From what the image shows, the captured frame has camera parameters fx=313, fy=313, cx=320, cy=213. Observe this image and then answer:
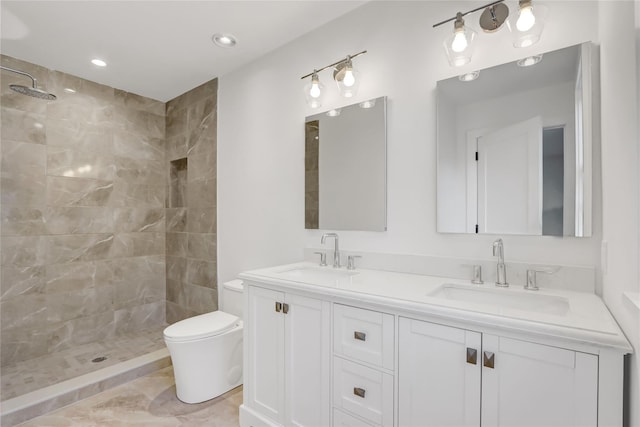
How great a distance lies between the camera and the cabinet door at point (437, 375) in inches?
42.0

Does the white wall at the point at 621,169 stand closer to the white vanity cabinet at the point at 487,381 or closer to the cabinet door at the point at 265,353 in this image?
the white vanity cabinet at the point at 487,381

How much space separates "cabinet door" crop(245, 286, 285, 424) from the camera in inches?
64.3

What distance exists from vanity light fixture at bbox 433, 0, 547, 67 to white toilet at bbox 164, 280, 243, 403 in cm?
215

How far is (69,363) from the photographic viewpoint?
2.57 m

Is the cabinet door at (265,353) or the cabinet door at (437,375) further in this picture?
the cabinet door at (265,353)

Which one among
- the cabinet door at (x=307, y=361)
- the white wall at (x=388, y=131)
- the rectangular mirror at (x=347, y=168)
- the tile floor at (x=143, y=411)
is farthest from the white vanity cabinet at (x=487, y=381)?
the tile floor at (x=143, y=411)

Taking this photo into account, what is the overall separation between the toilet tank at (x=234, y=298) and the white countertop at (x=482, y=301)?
27.8 inches

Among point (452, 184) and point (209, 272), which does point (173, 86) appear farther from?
point (452, 184)

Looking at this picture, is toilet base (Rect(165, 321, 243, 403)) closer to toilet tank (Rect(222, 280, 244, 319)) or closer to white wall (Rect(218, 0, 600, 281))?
toilet tank (Rect(222, 280, 244, 319))

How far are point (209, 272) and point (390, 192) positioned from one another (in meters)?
2.02

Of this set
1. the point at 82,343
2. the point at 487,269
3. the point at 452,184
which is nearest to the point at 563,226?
the point at 487,269

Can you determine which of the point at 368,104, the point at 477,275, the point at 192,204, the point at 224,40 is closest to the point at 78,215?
the point at 192,204

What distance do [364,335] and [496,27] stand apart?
1.52m

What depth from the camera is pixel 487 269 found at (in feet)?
4.97
